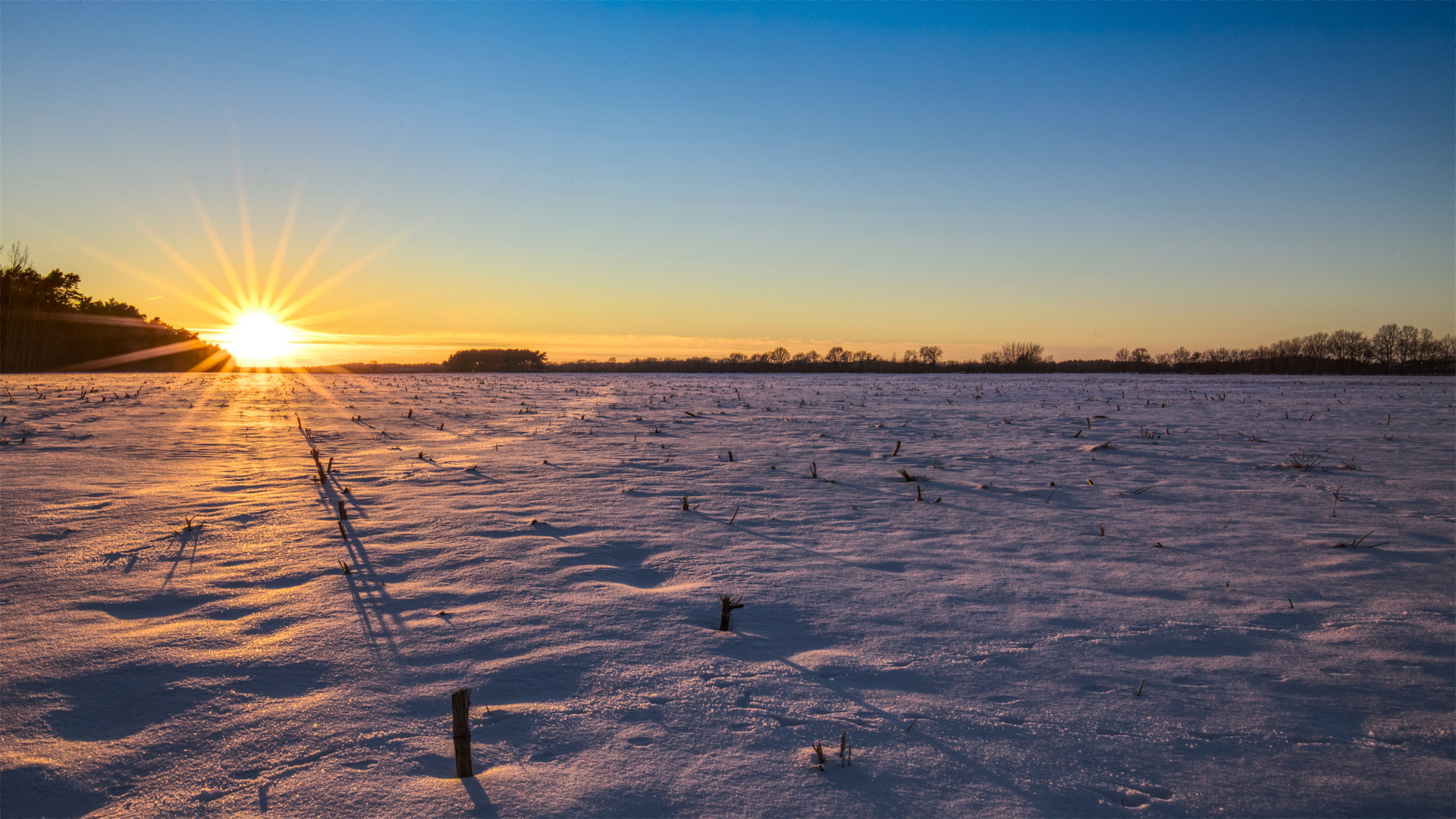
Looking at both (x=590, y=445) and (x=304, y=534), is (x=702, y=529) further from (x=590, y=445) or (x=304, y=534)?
(x=590, y=445)

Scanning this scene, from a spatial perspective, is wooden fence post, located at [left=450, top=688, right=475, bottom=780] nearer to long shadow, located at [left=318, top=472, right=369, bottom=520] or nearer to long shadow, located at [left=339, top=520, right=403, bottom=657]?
long shadow, located at [left=339, top=520, right=403, bottom=657]

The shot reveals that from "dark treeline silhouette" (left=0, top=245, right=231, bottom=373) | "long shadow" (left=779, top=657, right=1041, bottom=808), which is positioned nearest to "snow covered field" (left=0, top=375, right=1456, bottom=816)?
"long shadow" (left=779, top=657, right=1041, bottom=808)

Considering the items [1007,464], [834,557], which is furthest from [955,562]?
[1007,464]

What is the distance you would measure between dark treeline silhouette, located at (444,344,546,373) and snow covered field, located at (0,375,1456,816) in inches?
1393

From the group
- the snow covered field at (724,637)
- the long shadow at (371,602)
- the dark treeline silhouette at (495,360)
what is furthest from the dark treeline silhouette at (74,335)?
the long shadow at (371,602)

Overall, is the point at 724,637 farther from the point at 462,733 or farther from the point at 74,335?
the point at 74,335

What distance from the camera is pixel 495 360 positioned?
45094 mm

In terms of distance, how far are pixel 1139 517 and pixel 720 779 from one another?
5.28m


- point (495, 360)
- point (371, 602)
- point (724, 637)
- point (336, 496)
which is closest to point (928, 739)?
point (724, 637)

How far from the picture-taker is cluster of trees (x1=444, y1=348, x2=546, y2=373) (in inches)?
1689

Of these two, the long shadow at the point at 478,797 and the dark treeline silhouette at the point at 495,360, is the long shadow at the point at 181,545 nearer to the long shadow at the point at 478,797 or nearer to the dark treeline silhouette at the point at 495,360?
the long shadow at the point at 478,797

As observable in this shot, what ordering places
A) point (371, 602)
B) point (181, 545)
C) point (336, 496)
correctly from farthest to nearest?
point (336, 496) → point (181, 545) → point (371, 602)

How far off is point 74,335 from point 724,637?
149ft

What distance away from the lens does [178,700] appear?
2656 mm
